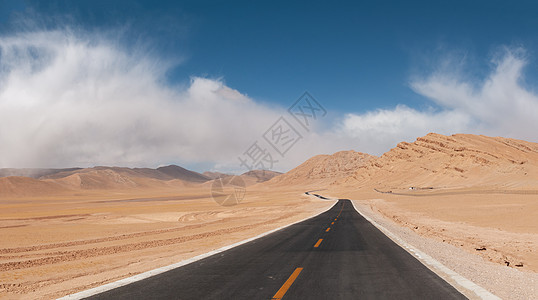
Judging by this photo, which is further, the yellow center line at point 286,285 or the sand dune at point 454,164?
the sand dune at point 454,164

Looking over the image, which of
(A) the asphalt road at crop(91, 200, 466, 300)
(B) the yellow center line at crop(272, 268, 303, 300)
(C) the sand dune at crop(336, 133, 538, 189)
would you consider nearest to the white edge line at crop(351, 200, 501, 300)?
(A) the asphalt road at crop(91, 200, 466, 300)

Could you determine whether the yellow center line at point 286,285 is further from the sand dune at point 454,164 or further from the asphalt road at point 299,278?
the sand dune at point 454,164

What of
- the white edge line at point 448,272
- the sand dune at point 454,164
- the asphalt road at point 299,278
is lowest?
the white edge line at point 448,272

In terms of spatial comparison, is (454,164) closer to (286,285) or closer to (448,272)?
(448,272)

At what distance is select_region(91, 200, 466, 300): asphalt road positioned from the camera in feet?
21.9

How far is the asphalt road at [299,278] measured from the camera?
6.67 m

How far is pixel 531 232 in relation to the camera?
59.6 ft

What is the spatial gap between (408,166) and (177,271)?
424 ft

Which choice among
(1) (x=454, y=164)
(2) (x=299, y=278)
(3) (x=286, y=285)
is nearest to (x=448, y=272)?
(2) (x=299, y=278)

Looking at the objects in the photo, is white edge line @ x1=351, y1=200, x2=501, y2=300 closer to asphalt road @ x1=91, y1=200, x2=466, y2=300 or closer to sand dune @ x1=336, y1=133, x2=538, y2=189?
asphalt road @ x1=91, y1=200, x2=466, y2=300

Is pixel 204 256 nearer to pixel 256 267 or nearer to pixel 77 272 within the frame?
pixel 256 267

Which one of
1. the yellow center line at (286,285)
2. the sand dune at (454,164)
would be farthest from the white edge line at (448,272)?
the sand dune at (454,164)

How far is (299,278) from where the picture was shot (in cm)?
790

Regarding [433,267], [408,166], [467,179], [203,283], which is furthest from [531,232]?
[408,166]
